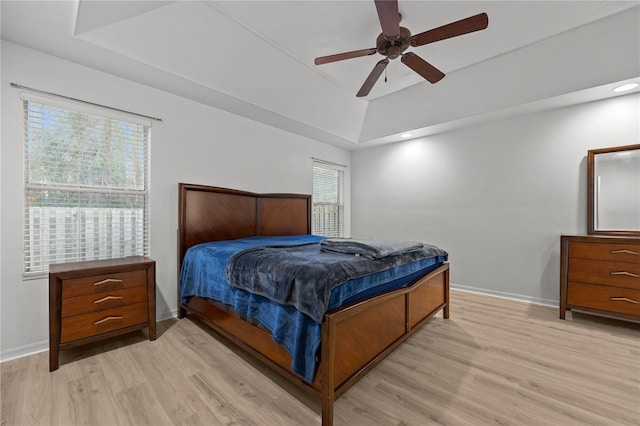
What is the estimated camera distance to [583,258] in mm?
2744

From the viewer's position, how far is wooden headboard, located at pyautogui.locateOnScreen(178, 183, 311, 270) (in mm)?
2943

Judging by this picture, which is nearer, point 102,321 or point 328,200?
point 102,321

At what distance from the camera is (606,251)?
2629 mm

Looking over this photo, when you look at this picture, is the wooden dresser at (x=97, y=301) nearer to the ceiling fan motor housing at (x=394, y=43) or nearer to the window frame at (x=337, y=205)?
the ceiling fan motor housing at (x=394, y=43)

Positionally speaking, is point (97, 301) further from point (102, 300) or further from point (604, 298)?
point (604, 298)

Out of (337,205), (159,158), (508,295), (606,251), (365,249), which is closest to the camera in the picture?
(365,249)

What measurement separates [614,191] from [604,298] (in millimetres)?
1202

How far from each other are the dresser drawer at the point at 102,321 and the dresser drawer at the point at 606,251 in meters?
4.25

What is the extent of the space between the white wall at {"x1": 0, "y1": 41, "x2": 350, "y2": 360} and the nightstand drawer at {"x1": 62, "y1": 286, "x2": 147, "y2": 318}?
52 centimetres

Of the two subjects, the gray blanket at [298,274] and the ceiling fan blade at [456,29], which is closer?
the gray blanket at [298,274]

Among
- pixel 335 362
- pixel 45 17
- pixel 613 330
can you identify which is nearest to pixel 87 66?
pixel 45 17

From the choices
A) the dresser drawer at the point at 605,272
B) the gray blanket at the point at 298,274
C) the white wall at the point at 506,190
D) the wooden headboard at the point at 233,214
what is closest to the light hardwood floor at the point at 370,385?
the dresser drawer at the point at 605,272

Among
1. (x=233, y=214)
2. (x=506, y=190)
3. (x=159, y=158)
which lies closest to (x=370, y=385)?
(x=233, y=214)

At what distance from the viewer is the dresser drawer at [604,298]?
251cm
